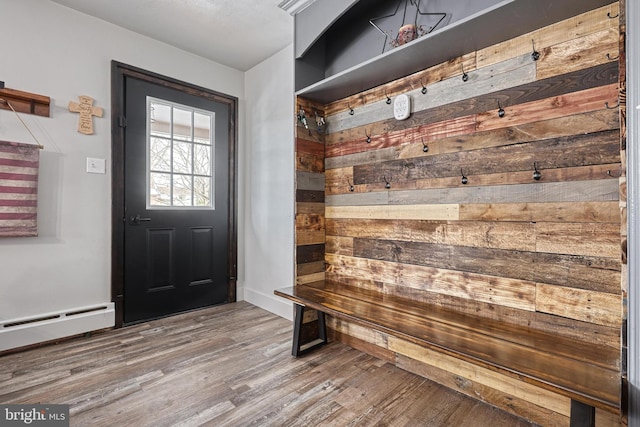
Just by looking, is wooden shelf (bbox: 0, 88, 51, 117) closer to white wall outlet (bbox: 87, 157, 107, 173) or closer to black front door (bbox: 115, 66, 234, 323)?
white wall outlet (bbox: 87, 157, 107, 173)

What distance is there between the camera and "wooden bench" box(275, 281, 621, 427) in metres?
1.02

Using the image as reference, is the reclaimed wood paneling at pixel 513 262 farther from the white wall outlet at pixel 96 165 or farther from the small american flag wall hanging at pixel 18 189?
the small american flag wall hanging at pixel 18 189

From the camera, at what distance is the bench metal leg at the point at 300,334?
82.8 inches

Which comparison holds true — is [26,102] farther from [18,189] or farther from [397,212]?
[397,212]

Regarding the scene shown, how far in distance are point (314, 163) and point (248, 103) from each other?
1521 millimetres

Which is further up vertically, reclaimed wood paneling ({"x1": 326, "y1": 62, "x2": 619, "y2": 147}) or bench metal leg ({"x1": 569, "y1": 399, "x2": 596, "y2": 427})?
reclaimed wood paneling ({"x1": 326, "y1": 62, "x2": 619, "y2": 147})

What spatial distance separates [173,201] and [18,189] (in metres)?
1.07

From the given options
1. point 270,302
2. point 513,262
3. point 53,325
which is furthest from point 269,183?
point 513,262

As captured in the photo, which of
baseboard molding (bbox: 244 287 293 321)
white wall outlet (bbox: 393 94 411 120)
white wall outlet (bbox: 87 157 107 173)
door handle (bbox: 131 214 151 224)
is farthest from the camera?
baseboard molding (bbox: 244 287 293 321)

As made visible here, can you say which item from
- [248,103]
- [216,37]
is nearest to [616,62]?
[216,37]

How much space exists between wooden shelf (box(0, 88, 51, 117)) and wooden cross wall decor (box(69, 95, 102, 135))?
154mm

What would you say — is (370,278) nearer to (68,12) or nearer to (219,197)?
(219,197)

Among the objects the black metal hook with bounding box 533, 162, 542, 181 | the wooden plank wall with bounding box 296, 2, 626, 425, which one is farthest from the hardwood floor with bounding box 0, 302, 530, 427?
the black metal hook with bounding box 533, 162, 542, 181

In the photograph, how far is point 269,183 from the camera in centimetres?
313
